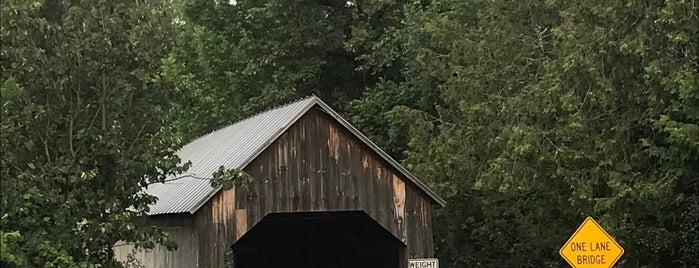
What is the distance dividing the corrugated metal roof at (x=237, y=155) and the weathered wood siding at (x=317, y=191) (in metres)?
0.14

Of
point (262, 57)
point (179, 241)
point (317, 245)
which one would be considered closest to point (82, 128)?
point (179, 241)

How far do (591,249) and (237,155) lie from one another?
726 centimetres

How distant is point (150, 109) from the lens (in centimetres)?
1267

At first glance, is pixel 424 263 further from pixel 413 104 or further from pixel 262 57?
pixel 262 57

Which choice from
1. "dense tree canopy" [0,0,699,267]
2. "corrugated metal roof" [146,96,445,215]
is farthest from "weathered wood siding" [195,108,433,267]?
"dense tree canopy" [0,0,699,267]

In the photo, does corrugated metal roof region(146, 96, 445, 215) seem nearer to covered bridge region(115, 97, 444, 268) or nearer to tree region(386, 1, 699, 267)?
covered bridge region(115, 97, 444, 268)

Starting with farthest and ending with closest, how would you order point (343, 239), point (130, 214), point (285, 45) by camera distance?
point (285, 45) < point (343, 239) < point (130, 214)

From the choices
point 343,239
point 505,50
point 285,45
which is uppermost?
point 285,45

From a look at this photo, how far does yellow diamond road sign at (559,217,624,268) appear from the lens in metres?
9.99

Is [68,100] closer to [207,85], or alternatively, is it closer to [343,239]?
[343,239]

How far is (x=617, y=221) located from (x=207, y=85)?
60.7 feet

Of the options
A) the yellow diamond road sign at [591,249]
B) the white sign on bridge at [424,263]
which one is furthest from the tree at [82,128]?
the yellow diamond road sign at [591,249]

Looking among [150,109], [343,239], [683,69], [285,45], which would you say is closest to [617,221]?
[683,69]

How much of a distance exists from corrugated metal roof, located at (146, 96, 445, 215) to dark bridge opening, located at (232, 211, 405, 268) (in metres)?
2.47
